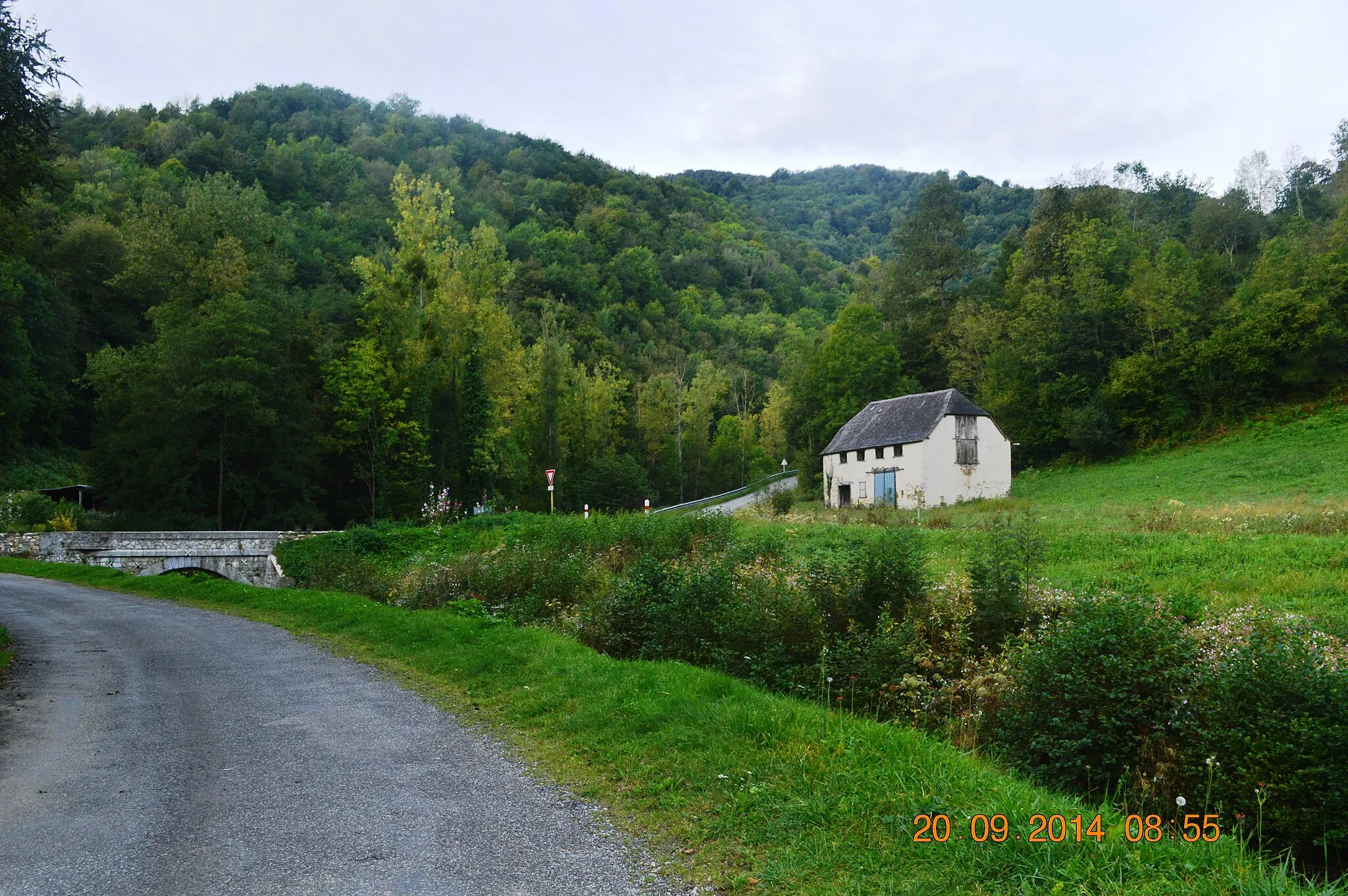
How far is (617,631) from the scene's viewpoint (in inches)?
488

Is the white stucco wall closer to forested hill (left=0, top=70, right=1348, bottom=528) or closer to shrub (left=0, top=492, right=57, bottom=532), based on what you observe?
forested hill (left=0, top=70, right=1348, bottom=528)

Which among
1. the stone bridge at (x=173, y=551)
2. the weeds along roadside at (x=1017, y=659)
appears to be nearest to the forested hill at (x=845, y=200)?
the stone bridge at (x=173, y=551)

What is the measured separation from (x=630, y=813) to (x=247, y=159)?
80.5 m

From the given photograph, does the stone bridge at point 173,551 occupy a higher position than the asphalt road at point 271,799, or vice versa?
the stone bridge at point 173,551

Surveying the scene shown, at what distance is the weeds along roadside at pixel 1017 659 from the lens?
6.68m

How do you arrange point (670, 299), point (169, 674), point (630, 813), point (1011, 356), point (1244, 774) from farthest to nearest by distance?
1. point (670, 299)
2. point (1011, 356)
3. point (169, 674)
4. point (1244, 774)
5. point (630, 813)

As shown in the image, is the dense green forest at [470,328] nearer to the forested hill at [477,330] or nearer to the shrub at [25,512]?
the forested hill at [477,330]

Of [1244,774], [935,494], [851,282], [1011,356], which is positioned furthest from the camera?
[851,282]

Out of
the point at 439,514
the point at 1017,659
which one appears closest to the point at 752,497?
the point at 439,514

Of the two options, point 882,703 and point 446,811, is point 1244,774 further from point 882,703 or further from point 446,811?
point 446,811

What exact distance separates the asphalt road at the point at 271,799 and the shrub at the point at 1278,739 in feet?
16.0

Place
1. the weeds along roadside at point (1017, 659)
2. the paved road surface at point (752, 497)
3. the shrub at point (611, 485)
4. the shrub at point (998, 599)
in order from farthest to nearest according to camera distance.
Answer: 1. the shrub at point (611, 485)
2. the paved road surface at point (752, 497)
3. the shrub at point (998, 599)
4. the weeds along roadside at point (1017, 659)

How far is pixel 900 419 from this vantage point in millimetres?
50188

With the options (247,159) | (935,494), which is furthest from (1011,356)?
(247,159)
